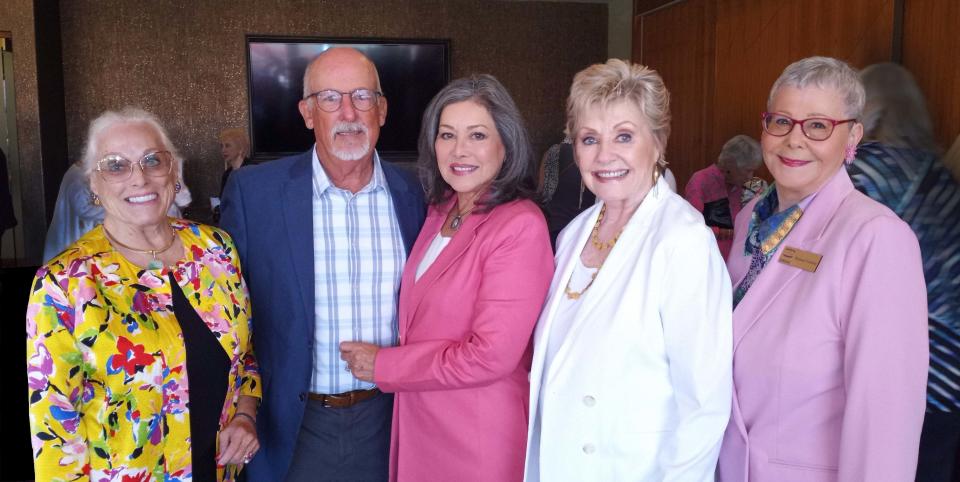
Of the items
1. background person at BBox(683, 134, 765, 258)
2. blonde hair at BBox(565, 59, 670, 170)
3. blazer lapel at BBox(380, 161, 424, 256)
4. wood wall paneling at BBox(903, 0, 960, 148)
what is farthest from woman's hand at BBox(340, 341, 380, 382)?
background person at BBox(683, 134, 765, 258)

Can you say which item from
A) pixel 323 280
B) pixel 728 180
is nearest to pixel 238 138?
pixel 728 180

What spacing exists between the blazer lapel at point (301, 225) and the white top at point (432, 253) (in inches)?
13.1

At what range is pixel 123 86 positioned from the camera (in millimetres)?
8086

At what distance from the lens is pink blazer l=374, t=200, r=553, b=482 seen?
6.01ft

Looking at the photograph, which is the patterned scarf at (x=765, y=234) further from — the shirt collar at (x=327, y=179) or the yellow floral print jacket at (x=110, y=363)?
the yellow floral print jacket at (x=110, y=363)

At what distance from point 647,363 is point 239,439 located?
45.0 inches

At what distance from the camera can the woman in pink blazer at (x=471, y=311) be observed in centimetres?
184

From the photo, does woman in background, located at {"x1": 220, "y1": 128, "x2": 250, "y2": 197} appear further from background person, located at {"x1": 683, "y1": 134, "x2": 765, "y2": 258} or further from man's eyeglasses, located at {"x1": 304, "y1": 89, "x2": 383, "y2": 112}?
man's eyeglasses, located at {"x1": 304, "y1": 89, "x2": 383, "y2": 112}

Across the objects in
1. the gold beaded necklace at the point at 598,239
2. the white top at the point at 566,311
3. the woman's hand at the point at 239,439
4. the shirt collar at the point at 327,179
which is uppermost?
the shirt collar at the point at 327,179

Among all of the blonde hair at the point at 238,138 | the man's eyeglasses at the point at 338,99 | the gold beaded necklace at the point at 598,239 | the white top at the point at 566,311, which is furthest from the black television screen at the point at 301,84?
the white top at the point at 566,311

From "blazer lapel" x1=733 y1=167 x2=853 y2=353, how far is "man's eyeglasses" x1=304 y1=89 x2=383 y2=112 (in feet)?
4.29

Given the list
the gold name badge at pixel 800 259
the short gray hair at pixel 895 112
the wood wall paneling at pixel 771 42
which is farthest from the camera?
the wood wall paneling at pixel 771 42

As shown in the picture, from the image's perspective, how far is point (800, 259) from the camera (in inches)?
65.1

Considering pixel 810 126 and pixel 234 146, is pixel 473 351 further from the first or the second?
pixel 234 146
